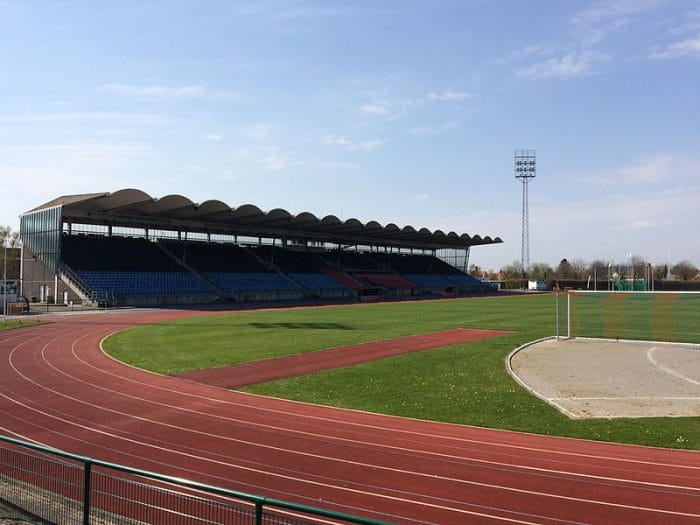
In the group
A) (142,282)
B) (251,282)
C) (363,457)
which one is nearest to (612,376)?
(363,457)

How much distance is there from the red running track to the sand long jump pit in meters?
3.68

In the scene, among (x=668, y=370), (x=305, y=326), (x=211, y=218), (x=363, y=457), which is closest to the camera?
(x=363, y=457)

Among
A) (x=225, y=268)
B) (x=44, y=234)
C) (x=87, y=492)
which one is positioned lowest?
(x=87, y=492)

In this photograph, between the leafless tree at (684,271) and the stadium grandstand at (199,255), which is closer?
the stadium grandstand at (199,255)

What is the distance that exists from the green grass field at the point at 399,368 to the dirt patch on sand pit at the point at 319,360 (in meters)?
0.90

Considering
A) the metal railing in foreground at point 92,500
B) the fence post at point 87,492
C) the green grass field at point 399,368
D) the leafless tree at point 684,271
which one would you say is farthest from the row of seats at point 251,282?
the leafless tree at point 684,271

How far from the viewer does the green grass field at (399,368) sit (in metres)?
12.9

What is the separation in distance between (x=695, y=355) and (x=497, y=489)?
1888cm

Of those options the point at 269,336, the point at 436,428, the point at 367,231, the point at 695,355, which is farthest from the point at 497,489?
the point at 367,231

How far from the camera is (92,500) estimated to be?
771cm

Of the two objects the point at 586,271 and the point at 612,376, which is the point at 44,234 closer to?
the point at 612,376

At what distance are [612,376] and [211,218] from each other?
50.3 metres

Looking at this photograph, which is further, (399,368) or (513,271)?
(513,271)

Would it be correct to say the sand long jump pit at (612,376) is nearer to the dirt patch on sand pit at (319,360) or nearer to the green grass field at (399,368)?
the green grass field at (399,368)
